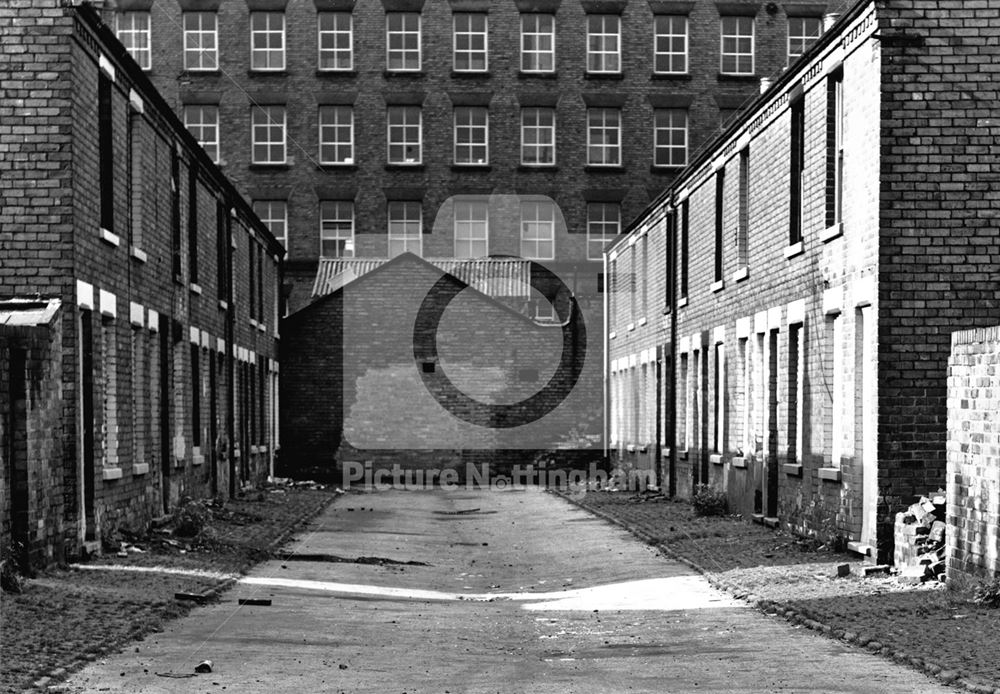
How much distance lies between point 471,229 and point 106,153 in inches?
1572

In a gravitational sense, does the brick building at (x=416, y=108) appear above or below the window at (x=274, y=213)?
above

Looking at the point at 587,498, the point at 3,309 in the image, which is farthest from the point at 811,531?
the point at 587,498

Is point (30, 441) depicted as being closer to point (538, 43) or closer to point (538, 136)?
point (538, 136)

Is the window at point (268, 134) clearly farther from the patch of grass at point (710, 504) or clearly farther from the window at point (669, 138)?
the patch of grass at point (710, 504)

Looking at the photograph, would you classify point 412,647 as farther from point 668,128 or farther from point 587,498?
point 668,128

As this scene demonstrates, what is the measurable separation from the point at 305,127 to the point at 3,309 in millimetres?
43359

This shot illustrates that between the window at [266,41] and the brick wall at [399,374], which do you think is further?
the window at [266,41]

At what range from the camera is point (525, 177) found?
195ft

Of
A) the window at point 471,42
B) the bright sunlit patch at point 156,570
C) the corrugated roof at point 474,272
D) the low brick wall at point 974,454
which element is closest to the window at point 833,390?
the low brick wall at point 974,454

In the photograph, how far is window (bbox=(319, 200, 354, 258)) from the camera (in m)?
58.9

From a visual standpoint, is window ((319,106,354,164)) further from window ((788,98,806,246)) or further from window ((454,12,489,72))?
window ((788,98,806,246))

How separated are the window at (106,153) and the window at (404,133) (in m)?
39.7

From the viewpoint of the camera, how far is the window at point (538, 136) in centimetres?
5931

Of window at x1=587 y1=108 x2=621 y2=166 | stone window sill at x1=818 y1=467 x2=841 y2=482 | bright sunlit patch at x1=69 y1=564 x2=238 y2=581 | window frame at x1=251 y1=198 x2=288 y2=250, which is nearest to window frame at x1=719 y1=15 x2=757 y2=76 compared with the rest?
window at x1=587 y1=108 x2=621 y2=166
